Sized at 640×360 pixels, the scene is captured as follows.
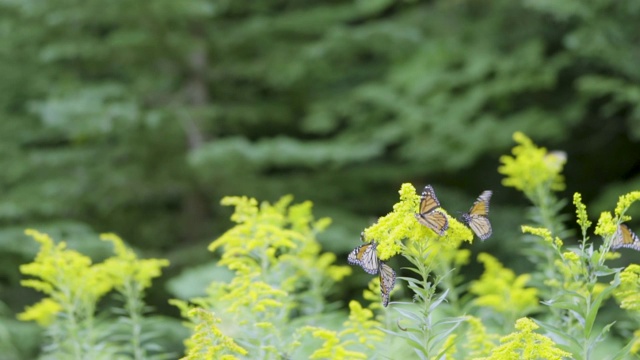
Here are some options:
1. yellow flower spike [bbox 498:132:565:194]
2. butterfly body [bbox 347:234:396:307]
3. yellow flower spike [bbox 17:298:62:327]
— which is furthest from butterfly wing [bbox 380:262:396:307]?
yellow flower spike [bbox 17:298:62:327]

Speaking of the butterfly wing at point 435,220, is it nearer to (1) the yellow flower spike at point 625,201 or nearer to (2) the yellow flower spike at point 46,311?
(1) the yellow flower spike at point 625,201

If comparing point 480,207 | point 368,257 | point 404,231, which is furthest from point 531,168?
point 404,231

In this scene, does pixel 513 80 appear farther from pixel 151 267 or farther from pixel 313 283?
pixel 151 267

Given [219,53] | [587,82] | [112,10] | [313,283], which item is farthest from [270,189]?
[313,283]

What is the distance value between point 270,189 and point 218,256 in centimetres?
82

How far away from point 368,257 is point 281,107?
6872 millimetres

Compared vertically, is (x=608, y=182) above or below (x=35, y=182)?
below

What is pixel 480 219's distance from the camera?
93.6 inches

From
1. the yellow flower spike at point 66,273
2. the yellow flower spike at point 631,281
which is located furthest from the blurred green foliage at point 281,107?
the yellow flower spike at point 631,281

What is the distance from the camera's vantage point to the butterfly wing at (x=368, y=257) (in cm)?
229

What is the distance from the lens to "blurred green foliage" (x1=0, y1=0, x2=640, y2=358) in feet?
24.6

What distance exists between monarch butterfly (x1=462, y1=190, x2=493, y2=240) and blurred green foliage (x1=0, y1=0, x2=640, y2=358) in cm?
477

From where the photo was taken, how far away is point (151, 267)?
3.41 meters

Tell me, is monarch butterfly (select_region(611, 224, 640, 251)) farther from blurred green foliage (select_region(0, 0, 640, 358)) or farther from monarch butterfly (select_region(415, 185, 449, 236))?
blurred green foliage (select_region(0, 0, 640, 358))
